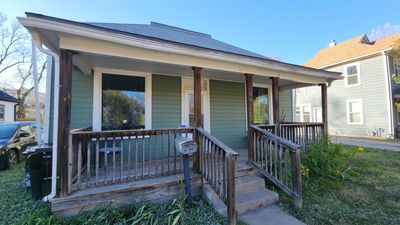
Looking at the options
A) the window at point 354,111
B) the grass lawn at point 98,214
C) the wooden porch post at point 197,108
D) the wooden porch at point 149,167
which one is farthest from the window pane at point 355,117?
the grass lawn at point 98,214

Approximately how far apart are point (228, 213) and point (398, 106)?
1382cm

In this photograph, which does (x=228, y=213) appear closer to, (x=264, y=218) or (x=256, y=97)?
(x=264, y=218)

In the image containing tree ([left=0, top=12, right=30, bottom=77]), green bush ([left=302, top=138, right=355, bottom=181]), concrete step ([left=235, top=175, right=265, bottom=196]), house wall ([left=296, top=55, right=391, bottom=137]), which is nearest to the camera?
concrete step ([left=235, top=175, right=265, bottom=196])

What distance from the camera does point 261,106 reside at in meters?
7.69

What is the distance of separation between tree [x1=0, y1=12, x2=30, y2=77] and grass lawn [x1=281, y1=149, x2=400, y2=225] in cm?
2846

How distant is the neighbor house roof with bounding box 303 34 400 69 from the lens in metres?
12.9

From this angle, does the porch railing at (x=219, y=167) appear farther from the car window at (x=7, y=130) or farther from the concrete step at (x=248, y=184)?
the car window at (x=7, y=130)

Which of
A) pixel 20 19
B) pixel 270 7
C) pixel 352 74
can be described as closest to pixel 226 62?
pixel 20 19

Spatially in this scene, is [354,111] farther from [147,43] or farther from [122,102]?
[147,43]

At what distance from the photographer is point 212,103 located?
663cm

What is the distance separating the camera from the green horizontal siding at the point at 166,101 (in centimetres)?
580

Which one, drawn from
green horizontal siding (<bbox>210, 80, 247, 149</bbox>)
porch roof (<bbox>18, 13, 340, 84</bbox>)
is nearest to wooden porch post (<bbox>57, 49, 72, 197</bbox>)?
porch roof (<bbox>18, 13, 340, 84</bbox>)

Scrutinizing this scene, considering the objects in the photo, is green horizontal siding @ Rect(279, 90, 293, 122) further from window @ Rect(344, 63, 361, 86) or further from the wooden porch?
window @ Rect(344, 63, 361, 86)

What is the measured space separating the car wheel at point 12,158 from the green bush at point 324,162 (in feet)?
27.6
